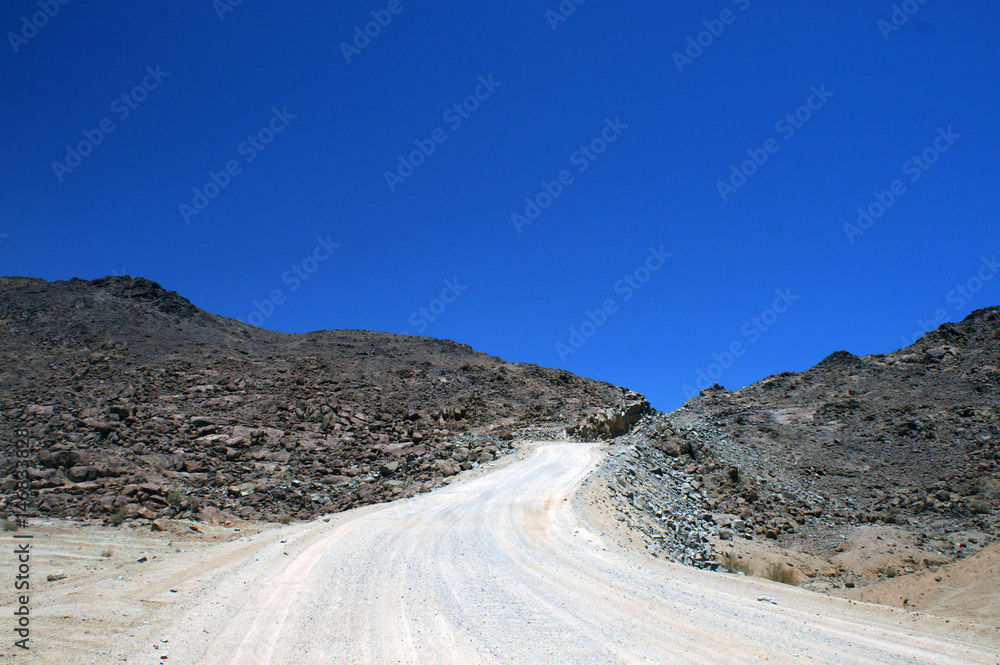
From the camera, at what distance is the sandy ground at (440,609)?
6969mm

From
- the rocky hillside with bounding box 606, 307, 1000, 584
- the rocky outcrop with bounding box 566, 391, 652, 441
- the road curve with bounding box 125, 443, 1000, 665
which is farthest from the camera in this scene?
the rocky outcrop with bounding box 566, 391, 652, 441

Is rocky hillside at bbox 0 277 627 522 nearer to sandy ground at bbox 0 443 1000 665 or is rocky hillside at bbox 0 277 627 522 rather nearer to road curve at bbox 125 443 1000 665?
sandy ground at bbox 0 443 1000 665

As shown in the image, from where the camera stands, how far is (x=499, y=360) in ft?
186

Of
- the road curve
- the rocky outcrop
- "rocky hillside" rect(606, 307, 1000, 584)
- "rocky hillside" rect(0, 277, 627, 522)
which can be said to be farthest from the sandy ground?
the rocky outcrop

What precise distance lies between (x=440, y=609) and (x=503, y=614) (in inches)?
37.7

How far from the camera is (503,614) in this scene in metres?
8.34

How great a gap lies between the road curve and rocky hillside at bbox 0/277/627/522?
904cm

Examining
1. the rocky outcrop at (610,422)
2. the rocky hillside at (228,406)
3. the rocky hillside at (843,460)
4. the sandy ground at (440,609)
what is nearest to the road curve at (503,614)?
the sandy ground at (440,609)

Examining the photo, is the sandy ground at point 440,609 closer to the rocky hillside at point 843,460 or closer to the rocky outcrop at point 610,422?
the rocky hillside at point 843,460

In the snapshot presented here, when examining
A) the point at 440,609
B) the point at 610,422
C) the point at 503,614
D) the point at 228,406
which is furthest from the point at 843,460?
the point at 228,406

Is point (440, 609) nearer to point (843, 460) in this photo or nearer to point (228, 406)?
point (228, 406)

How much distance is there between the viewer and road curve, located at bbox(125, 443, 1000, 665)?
22.8ft

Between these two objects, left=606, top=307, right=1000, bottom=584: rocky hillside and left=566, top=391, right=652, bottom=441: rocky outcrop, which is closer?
left=606, top=307, right=1000, bottom=584: rocky hillside

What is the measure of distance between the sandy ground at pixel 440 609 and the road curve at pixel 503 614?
32 millimetres
